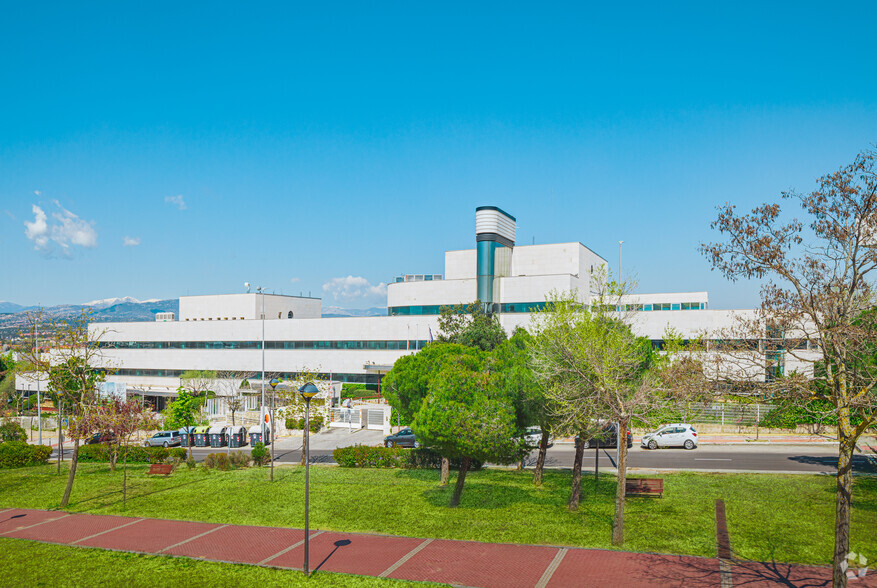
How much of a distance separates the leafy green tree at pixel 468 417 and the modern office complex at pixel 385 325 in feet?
104

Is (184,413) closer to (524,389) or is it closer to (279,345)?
(279,345)

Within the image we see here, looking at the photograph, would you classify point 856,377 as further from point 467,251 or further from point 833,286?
point 467,251

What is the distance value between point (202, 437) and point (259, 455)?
47.2ft

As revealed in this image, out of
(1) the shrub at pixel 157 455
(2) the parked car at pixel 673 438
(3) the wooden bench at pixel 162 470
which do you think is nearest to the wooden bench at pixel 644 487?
(2) the parked car at pixel 673 438

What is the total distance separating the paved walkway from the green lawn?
0.77 meters

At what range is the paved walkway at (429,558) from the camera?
13.9 meters

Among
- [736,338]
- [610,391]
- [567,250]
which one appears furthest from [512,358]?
[567,250]

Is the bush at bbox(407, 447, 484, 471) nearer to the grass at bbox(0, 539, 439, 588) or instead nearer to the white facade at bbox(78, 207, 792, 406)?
the grass at bbox(0, 539, 439, 588)

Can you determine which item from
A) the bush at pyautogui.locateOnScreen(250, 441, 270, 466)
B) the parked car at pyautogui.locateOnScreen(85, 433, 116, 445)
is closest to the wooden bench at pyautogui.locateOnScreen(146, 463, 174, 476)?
the parked car at pyautogui.locateOnScreen(85, 433, 116, 445)

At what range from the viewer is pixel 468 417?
1839 cm

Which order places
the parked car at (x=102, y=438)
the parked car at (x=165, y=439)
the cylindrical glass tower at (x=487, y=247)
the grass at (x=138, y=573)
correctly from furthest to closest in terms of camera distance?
the cylindrical glass tower at (x=487, y=247) < the parked car at (x=165, y=439) < the parked car at (x=102, y=438) < the grass at (x=138, y=573)

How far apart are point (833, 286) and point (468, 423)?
10.2 meters

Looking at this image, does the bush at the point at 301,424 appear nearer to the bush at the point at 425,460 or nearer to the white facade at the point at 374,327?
the white facade at the point at 374,327

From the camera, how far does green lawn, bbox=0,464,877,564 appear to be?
16766 mm
